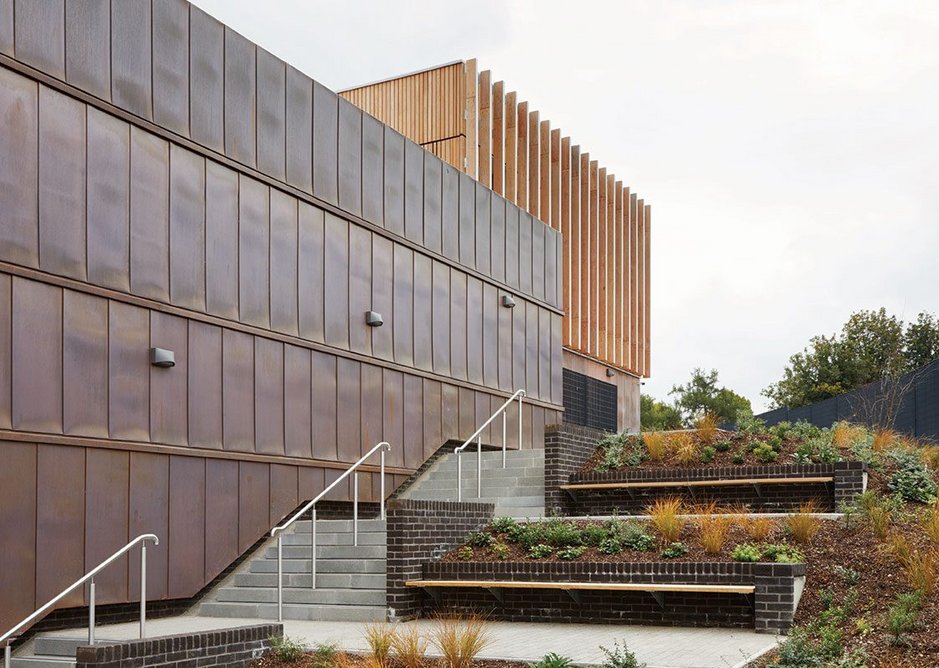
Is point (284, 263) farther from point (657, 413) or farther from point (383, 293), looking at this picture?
point (657, 413)

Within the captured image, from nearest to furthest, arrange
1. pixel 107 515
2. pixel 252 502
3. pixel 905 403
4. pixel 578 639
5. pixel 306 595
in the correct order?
pixel 578 639, pixel 107 515, pixel 306 595, pixel 252 502, pixel 905 403

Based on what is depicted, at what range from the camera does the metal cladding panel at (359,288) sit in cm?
1795

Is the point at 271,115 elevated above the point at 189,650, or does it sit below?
above

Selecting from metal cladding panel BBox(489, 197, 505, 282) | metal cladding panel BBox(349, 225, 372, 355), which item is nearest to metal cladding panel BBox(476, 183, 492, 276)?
metal cladding panel BBox(489, 197, 505, 282)

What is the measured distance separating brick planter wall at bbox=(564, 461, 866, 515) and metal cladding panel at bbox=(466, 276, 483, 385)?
369 centimetres

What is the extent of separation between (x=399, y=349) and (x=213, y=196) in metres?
4.87

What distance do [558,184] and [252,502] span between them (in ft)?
56.1

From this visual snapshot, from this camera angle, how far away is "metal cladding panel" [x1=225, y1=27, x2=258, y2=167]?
1560cm

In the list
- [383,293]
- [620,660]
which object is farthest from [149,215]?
[620,660]

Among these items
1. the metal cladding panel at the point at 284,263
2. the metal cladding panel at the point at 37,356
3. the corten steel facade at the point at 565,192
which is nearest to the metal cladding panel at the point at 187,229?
the metal cladding panel at the point at 284,263

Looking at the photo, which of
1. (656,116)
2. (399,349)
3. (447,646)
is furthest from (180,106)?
(656,116)

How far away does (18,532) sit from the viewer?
1196 centimetres

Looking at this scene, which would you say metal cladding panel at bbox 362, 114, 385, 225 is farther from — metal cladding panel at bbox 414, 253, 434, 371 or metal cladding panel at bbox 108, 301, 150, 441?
metal cladding panel at bbox 108, 301, 150, 441

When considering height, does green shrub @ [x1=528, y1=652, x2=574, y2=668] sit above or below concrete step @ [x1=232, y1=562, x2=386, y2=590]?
below
